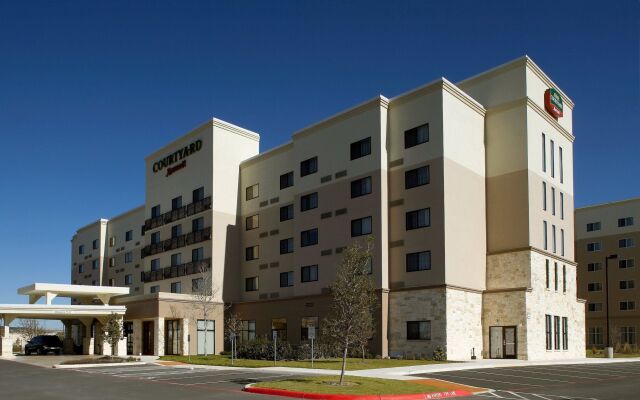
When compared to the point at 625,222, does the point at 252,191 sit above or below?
above

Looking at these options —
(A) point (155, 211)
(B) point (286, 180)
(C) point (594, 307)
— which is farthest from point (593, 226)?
(A) point (155, 211)

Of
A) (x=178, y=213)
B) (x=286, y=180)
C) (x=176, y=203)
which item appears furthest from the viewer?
(x=176, y=203)

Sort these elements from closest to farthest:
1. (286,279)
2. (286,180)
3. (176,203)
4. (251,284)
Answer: (286,279)
(286,180)
(251,284)
(176,203)

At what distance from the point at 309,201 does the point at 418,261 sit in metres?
11.6

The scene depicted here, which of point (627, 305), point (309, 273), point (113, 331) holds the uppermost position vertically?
point (309, 273)

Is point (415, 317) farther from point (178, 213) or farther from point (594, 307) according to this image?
point (594, 307)

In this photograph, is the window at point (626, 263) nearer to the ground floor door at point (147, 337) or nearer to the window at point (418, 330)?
the window at point (418, 330)

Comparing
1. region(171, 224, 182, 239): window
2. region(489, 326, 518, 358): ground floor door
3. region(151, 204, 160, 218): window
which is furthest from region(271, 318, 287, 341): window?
region(151, 204, 160, 218): window

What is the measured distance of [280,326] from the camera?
5303 cm

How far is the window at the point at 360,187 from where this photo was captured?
1864 inches

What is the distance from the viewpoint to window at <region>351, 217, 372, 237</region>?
154 ft

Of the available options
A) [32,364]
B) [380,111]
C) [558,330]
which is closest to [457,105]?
[380,111]

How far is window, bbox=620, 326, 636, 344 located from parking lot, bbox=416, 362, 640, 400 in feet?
174

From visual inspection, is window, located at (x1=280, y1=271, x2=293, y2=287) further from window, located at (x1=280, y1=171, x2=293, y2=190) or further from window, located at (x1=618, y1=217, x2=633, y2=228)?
window, located at (x1=618, y1=217, x2=633, y2=228)
